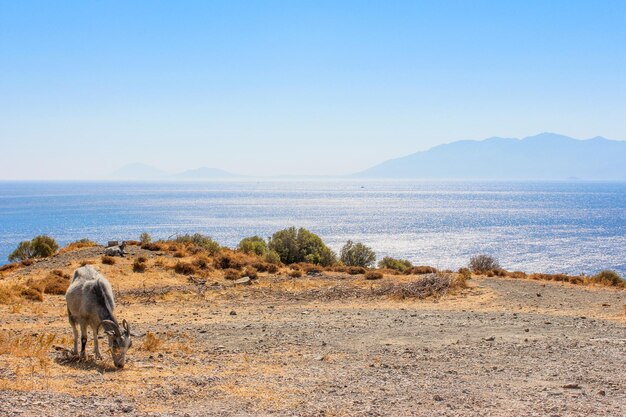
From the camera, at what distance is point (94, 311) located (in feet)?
38.5

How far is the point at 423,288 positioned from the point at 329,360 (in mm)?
13079

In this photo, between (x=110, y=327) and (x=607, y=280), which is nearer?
(x=110, y=327)

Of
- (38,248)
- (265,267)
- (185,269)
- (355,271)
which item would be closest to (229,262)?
(265,267)

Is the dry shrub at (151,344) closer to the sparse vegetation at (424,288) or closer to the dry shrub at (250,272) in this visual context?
the sparse vegetation at (424,288)

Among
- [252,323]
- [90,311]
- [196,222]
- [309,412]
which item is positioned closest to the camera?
[309,412]

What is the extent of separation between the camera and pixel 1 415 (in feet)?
24.8

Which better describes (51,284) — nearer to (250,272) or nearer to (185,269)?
(185,269)

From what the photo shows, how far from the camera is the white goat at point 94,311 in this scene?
11.1 meters

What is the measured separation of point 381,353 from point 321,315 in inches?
250

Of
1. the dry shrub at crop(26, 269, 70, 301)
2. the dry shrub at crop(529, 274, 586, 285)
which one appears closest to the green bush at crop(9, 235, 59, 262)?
the dry shrub at crop(26, 269, 70, 301)

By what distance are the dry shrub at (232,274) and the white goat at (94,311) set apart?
16.0 metres

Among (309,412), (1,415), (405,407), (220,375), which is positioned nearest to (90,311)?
(220,375)

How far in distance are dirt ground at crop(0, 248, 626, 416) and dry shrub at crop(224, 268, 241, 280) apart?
227 inches

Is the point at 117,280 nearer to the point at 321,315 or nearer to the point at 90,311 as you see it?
the point at 321,315
